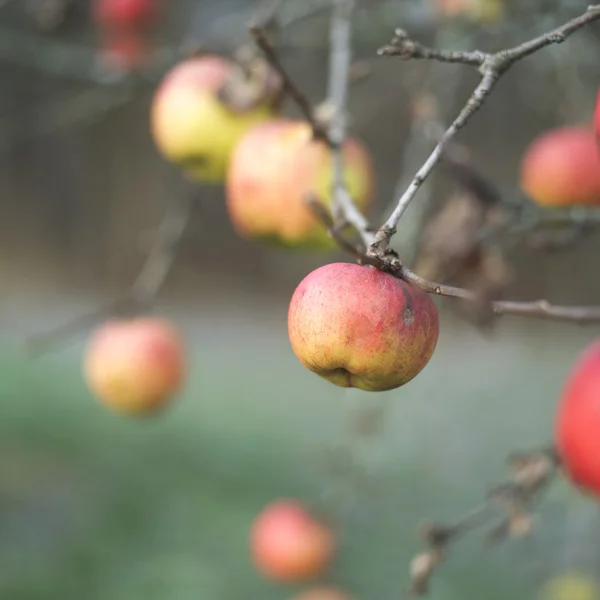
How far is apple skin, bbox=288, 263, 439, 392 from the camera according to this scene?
0.24 meters

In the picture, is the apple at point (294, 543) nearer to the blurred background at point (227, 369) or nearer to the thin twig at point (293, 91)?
the blurred background at point (227, 369)

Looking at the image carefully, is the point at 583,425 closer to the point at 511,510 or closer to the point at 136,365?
the point at 511,510

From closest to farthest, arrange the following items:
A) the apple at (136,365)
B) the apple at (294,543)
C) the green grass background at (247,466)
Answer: the apple at (136,365) → the apple at (294,543) → the green grass background at (247,466)

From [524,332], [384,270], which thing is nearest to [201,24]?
[524,332]

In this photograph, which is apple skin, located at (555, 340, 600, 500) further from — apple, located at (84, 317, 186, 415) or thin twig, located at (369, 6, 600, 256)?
apple, located at (84, 317, 186, 415)

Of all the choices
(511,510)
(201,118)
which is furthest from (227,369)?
(511,510)

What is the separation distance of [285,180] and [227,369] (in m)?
1.90

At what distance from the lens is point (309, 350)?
0.24m

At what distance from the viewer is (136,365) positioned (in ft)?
2.82

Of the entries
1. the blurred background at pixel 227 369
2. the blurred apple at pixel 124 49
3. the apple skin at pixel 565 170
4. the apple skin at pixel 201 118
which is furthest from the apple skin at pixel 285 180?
the blurred apple at pixel 124 49

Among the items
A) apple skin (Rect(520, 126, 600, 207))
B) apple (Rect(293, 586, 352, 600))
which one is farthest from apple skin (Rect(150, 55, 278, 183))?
apple (Rect(293, 586, 352, 600))

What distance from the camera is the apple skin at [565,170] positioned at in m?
0.66

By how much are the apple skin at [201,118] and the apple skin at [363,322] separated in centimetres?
47

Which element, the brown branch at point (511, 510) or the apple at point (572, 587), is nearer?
the brown branch at point (511, 510)
